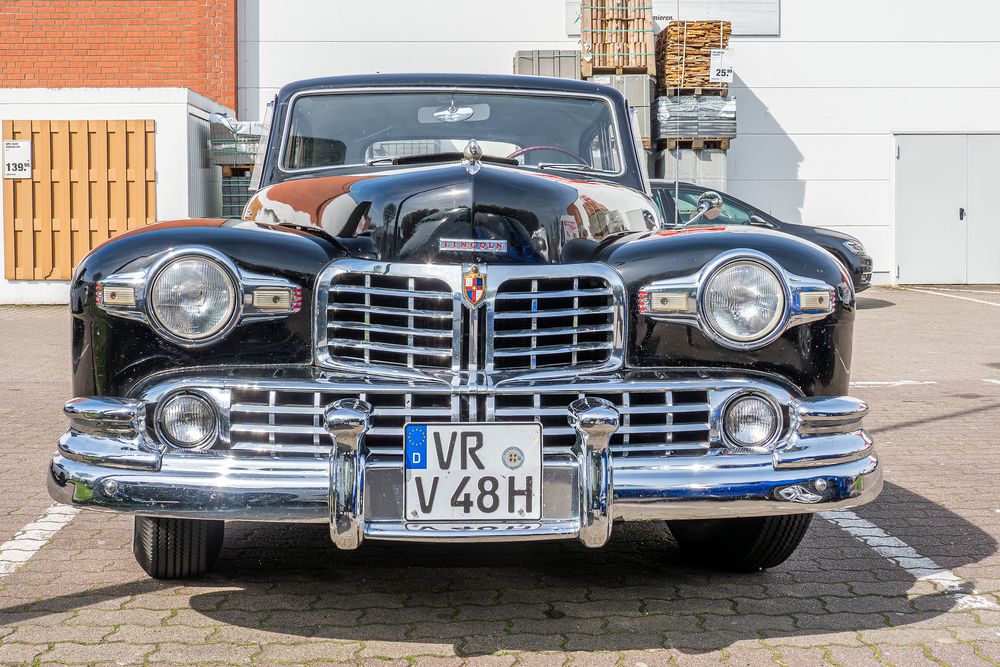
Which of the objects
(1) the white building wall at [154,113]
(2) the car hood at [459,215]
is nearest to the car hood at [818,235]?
(1) the white building wall at [154,113]

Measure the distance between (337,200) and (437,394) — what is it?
883 millimetres

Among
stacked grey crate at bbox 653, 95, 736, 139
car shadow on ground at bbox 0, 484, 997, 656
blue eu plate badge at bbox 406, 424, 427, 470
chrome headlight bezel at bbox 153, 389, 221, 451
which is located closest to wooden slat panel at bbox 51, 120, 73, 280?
stacked grey crate at bbox 653, 95, 736, 139

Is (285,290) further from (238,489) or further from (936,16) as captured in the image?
(936,16)

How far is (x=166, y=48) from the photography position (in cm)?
1669

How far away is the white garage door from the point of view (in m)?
17.1

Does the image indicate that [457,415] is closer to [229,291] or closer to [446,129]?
[229,291]

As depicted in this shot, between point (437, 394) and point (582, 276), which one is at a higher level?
point (582, 276)

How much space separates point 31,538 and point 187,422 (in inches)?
64.5

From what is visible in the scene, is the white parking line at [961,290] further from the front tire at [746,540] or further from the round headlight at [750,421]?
the round headlight at [750,421]

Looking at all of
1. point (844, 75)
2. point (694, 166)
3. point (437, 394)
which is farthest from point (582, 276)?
point (844, 75)

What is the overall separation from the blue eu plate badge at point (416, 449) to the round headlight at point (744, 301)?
866mm

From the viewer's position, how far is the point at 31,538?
4215 millimetres

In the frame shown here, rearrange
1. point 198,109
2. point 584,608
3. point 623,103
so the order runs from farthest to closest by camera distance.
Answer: point 198,109 < point 623,103 < point 584,608

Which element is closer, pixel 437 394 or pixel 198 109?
pixel 437 394
